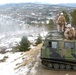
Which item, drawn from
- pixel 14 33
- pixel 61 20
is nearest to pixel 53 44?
pixel 61 20

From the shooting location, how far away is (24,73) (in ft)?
61.1

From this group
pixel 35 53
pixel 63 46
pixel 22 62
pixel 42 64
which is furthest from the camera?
pixel 35 53

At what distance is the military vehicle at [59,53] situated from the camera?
18.0 metres

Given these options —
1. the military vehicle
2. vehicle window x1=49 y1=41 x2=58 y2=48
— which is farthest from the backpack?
vehicle window x1=49 y1=41 x2=58 y2=48

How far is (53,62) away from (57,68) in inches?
17.5

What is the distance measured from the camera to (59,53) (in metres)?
18.2

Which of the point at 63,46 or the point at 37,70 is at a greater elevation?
the point at 63,46

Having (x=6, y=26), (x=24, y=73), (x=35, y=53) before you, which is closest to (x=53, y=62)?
(x=24, y=73)

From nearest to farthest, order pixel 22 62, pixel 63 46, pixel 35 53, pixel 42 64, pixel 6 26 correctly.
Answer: pixel 63 46, pixel 42 64, pixel 22 62, pixel 35 53, pixel 6 26

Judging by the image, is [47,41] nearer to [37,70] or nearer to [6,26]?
[37,70]

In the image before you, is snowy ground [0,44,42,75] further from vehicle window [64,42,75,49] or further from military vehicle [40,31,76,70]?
vehicle window [64,42,75,49]

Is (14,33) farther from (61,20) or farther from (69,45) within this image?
(69,45)

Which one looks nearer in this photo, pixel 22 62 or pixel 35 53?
pixel 22 62

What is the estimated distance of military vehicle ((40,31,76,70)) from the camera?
58.9 feet
